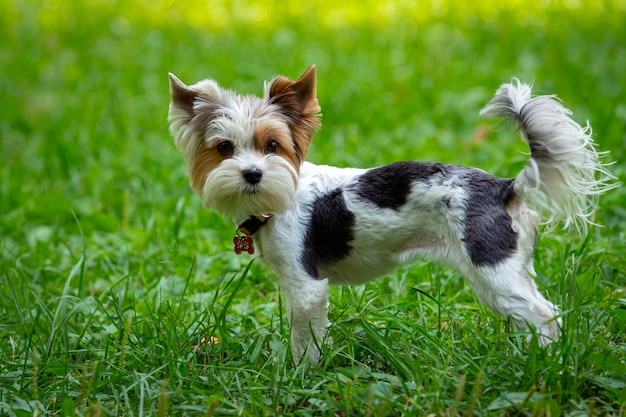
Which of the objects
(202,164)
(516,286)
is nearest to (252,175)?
(202,164)

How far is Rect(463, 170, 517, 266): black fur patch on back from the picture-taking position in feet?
11.2

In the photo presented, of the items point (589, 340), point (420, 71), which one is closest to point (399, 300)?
point (589, 340)

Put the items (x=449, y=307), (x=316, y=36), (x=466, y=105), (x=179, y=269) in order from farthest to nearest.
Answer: (x=316, y=36) → (x=466, y=105) → (x=179, y=269) → (x=449, y=307)

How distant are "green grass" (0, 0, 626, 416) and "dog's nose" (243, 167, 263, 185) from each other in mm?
545

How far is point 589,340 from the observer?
3523 mm

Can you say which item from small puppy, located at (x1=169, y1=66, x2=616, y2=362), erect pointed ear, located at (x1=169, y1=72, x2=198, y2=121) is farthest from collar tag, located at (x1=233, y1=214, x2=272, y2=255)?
erect pointed ear, located at (x1=169, y1=72, x2=198, y2=121)

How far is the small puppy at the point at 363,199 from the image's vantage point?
341cm

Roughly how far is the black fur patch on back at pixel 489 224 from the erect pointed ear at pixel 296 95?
3.07 feet

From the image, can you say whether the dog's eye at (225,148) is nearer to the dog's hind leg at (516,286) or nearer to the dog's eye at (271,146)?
the dog's eye at (271,146)

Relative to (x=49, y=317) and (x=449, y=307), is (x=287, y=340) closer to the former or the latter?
(x=449, y=307)

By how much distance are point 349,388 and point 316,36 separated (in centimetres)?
749

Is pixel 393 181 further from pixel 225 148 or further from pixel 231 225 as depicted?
pixel 231 225

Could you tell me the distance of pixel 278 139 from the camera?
3691 millimetres

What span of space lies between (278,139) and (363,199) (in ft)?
1.74
